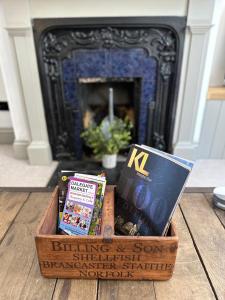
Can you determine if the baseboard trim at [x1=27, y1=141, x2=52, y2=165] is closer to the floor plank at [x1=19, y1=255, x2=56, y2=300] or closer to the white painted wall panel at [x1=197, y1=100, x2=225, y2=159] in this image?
the white painted wall panel at [x1=197, y1=100, x2=225, y2=159]

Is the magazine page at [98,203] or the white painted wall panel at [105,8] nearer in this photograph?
the magazine page at [98,203]

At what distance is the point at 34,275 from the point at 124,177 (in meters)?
0.28

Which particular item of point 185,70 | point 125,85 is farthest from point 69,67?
point 185,70

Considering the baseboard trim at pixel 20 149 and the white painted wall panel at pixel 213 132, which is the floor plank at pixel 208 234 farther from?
the baseboard trim at pixel 20 149

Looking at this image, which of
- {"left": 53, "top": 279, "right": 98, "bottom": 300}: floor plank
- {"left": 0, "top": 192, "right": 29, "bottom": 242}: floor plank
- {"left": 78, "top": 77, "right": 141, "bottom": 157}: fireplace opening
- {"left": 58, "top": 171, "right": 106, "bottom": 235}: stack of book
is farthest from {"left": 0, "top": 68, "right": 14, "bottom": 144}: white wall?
{"left": 53, "top": 279, "right": 98, "bottom": 300}: floor plank

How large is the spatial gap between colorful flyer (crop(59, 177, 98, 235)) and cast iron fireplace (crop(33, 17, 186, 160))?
140cm

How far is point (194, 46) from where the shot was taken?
5.18 ft

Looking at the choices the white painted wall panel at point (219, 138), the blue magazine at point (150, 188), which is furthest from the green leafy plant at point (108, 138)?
the blue magazine at point (150, 188)

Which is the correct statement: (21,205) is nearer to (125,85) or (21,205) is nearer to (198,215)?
(198,215)

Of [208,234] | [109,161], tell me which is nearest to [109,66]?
[109,161]

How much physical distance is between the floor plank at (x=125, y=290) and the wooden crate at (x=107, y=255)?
1 cm

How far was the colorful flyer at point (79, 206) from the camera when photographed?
50 cm

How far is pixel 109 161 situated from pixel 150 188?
137cm

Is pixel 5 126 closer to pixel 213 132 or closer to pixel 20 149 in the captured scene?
pixel 20 149
